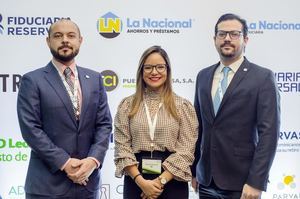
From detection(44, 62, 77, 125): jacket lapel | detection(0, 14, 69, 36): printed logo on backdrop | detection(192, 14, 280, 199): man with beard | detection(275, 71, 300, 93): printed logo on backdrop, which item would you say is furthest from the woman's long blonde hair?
detection(275, 71, 300, 93): printed logo on backdrop

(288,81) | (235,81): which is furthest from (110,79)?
(288,81)

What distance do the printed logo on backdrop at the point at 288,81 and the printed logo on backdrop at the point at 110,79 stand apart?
5.28 ft

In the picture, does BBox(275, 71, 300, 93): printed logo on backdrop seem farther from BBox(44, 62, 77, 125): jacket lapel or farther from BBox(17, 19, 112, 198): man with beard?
BBox(44, 62, 77, 125): jacket lapel

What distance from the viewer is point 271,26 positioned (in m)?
3.97

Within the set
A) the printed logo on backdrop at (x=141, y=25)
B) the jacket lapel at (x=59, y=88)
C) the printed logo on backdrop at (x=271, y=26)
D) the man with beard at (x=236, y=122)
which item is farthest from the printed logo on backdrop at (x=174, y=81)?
the jacket lapel at (x=59, y=88)

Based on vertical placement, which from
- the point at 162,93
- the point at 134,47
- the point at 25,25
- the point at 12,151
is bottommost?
the point at 12,151

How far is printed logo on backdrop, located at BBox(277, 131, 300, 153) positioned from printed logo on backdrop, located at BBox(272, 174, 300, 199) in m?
0.26

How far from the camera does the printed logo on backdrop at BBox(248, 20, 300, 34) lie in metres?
3.95

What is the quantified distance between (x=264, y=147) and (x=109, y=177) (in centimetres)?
192

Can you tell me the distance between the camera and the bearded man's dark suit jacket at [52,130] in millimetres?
2439

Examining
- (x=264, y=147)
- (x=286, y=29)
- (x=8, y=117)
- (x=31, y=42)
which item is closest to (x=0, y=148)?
(x=8, y=117)

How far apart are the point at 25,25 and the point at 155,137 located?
79.5 inches

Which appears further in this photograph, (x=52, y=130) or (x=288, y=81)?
(x=288, y=81)

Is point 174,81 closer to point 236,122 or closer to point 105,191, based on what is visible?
point 105,191
